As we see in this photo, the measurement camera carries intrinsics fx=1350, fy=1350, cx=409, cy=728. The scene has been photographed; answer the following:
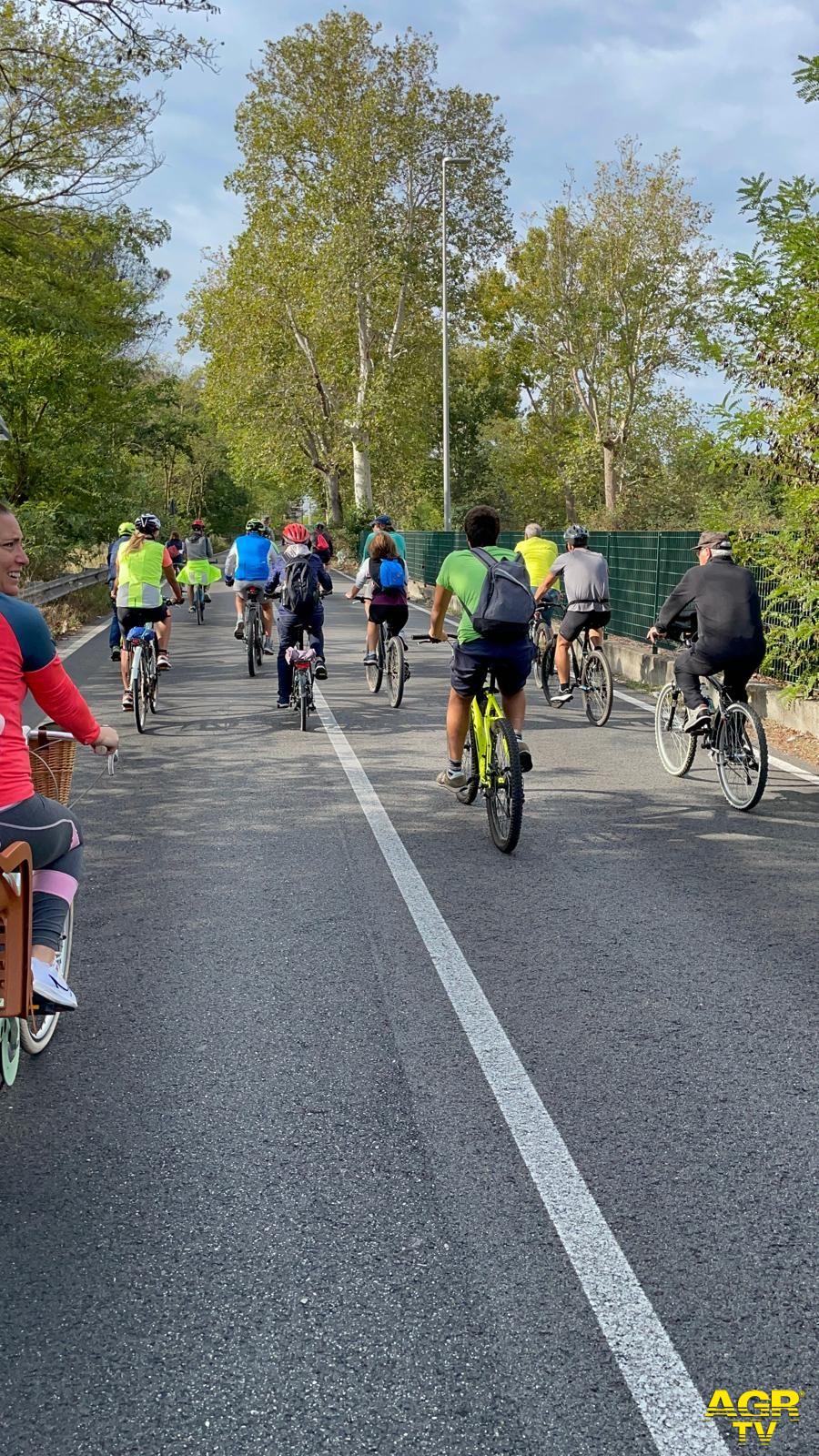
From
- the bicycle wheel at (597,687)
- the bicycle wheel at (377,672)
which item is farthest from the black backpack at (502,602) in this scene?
the bicycle wheel at (377,672)

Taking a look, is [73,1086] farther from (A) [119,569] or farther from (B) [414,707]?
(B) [414,707]

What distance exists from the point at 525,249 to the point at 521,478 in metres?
18.0

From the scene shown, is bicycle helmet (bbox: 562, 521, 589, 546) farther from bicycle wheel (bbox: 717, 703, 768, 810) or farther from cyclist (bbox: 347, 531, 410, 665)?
bicycle wheel (bbox: 717, 703, 768, 810)

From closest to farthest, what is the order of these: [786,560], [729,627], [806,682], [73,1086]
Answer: [73,1086] → [729,627] → [806,682] → [786,560]

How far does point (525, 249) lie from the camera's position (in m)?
54.8

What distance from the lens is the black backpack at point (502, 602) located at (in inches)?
306

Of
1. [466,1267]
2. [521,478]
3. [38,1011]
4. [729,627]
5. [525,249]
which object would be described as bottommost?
[466,1267]

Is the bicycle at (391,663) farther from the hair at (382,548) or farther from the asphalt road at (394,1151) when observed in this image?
the asphalt road at (394,1151)

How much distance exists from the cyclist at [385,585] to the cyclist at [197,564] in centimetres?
905

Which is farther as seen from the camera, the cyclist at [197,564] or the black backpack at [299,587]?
the cyclist at [197,564]

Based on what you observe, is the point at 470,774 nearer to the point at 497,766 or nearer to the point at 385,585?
the point at 497,766

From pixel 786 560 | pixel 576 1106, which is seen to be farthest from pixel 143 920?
pixel 786 560

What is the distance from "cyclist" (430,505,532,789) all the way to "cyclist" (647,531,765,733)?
4.71ft

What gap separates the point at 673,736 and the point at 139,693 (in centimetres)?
479
